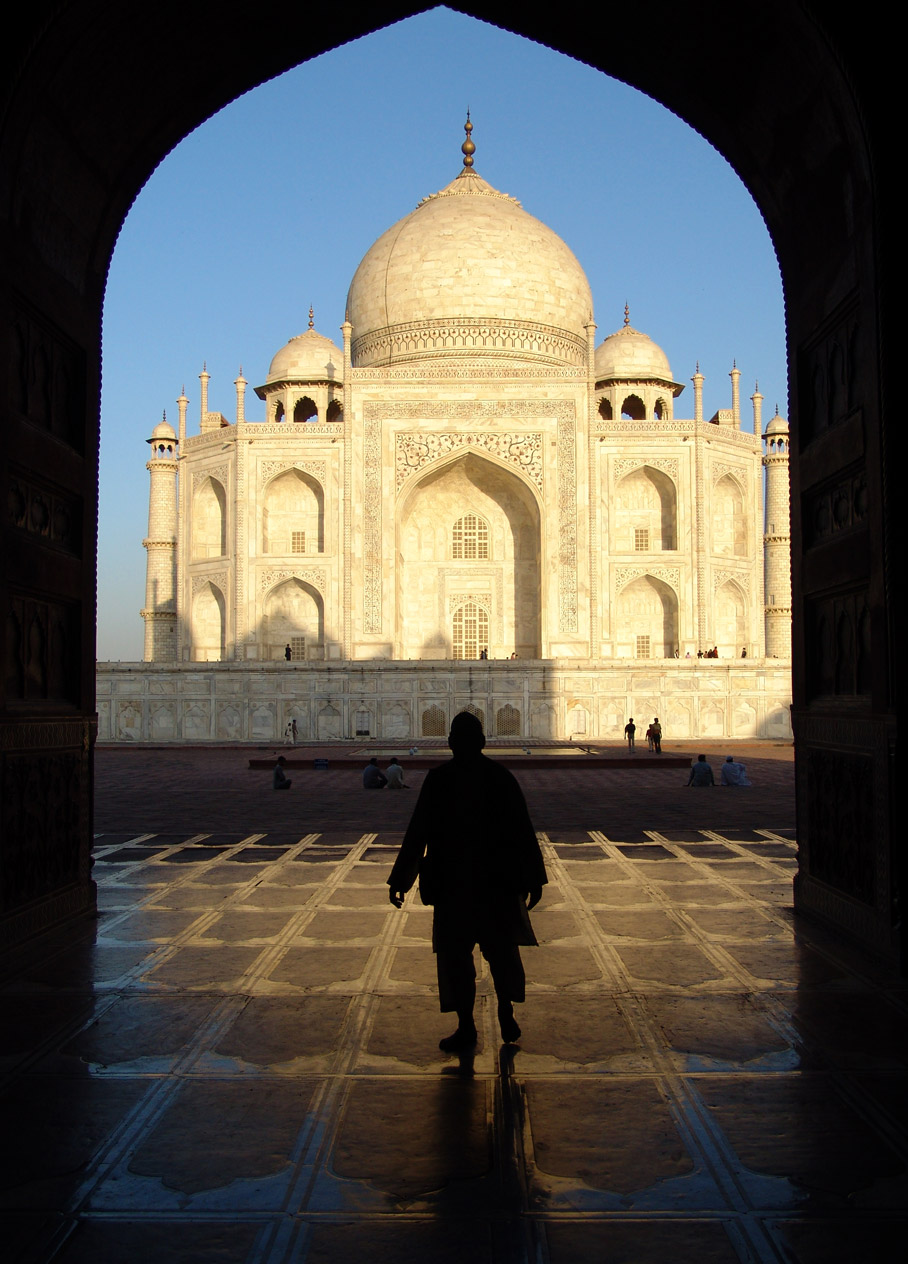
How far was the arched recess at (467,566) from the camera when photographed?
96.3 feet

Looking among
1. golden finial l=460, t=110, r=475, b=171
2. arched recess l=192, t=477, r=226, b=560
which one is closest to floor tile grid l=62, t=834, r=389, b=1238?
arched recess l=192, t=477, r=226, b=560

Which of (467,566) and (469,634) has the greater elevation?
(467,566)

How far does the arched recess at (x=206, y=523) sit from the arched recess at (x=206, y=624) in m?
1.06

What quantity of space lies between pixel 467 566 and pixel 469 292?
7.85 m

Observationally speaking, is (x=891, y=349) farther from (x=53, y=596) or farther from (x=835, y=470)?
(x=53, y=596)

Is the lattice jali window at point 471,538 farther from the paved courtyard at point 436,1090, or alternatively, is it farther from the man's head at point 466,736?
the man's head at point 466,736

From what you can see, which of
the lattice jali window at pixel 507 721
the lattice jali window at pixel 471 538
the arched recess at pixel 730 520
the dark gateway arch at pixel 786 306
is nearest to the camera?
the dark gateway arch at pixel 786 306

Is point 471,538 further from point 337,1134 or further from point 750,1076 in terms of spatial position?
point 337,1134

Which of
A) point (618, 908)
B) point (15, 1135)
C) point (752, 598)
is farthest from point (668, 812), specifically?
point (752, 598)

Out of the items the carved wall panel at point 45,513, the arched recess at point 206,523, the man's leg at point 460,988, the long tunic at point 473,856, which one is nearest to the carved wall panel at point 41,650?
the carved wall panel at point 45,513

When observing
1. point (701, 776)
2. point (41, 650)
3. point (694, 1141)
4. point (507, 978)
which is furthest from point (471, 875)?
point (701, 776)

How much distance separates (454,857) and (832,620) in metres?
2.47

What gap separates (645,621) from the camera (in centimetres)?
2923

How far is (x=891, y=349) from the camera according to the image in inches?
161
